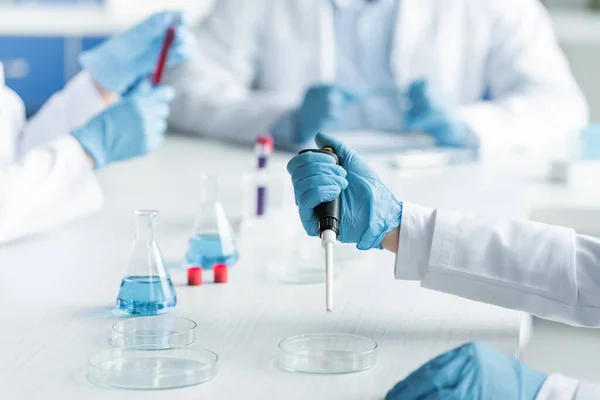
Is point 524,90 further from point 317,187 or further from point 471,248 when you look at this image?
point 317,187

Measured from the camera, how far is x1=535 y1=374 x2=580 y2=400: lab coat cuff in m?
0.88

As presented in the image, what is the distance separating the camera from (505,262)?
1.15 m

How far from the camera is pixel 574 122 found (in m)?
2.62

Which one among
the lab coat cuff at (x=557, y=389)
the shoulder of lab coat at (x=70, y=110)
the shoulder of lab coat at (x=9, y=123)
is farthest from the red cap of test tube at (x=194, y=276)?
the shoulder of lab coat at (x=70, y=110)

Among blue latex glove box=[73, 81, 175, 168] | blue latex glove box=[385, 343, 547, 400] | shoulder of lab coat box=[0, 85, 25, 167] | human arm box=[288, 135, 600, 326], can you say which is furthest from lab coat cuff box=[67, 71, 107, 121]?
blue latex glove box=[385, 343, 547, 400]

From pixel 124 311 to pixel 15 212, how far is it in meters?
0.47

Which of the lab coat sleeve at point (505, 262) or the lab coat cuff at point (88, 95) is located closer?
the lab coat sleeve at point (505, 262)

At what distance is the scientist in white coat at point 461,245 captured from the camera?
1124 millimetres

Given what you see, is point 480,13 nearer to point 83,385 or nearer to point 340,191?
point 340,191

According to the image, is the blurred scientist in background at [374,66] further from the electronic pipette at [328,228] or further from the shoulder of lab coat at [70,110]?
the electronic pipette at [328,228]

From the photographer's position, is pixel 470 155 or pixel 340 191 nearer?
pixel 340 191

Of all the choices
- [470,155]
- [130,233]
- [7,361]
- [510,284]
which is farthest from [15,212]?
[470,155]

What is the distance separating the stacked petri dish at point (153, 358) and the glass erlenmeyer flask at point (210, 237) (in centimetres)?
28

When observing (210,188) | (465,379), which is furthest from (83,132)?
(465,379)
